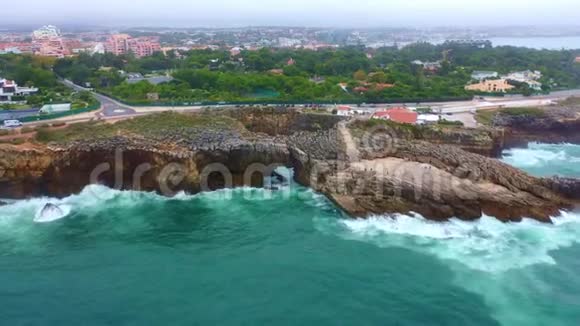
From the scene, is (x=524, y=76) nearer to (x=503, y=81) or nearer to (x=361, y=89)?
(x=503, y=81)

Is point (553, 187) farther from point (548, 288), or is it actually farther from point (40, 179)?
point (40, 179)

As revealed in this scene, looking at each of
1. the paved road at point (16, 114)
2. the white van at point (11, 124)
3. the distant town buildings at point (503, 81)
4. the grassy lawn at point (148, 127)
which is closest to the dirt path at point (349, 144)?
the grassy lawn at point (148, 127)

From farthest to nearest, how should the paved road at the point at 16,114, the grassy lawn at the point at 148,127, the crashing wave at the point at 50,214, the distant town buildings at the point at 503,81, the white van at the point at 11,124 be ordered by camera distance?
the distant town buildings at the point at 503,81 → the paved road at the point at 16,114 → the white van at the point at 11,124 → the grassy lawn at the point at 148,127 → the crashing wave at the point at 50,214

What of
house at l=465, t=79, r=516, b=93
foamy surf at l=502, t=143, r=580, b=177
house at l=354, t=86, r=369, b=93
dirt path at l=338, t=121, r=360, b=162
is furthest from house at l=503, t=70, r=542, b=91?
dirt path at l=338, t=121, r=360, b=162

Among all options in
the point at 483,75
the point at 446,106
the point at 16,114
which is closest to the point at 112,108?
the point at 16,114

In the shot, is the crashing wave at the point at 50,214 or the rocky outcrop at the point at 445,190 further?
the crashing wave at the point at 50,214

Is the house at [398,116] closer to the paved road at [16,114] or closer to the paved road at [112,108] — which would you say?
the paved road at [112,108]

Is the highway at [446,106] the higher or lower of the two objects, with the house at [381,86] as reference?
lower
